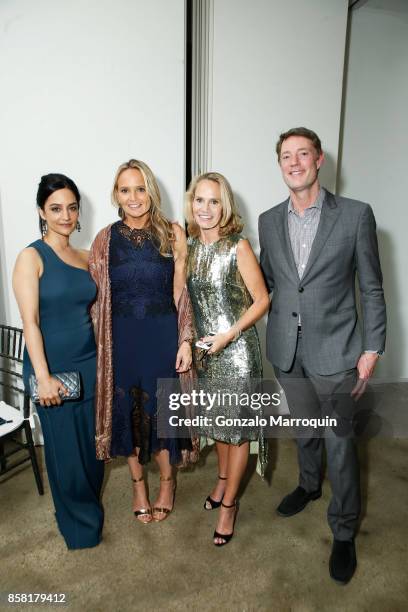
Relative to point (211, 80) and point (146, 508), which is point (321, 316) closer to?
point (146, 508)

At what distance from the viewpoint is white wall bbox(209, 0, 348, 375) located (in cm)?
278

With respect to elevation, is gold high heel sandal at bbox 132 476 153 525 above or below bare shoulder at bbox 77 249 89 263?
below

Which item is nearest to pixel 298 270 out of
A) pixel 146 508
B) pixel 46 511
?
pixel 146 508

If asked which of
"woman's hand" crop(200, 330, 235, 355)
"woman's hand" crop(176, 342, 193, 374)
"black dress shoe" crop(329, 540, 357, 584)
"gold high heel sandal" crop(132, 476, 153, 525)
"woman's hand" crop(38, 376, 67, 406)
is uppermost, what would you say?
"woman's hand" crop(200, 330, 235, 355)

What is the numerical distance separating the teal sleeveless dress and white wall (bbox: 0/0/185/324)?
974 millimetres

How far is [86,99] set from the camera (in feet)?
8.52

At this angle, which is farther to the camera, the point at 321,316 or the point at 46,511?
the point at 46,511

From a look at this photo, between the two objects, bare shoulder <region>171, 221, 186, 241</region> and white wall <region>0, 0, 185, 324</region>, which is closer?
bare shoulder <region>171, 221, 186, 241</region>

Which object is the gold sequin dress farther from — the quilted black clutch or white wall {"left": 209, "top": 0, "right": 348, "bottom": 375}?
white wall {"left": 209, "top": 0, "right": 348, "bottom": 375}

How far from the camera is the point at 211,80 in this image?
2.81m

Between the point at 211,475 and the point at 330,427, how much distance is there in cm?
106

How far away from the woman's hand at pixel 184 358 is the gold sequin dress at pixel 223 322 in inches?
2.3

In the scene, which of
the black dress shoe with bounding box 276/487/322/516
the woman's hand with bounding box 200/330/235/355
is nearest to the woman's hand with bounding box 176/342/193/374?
the woman's hand with bounding box 200/330/235/355
